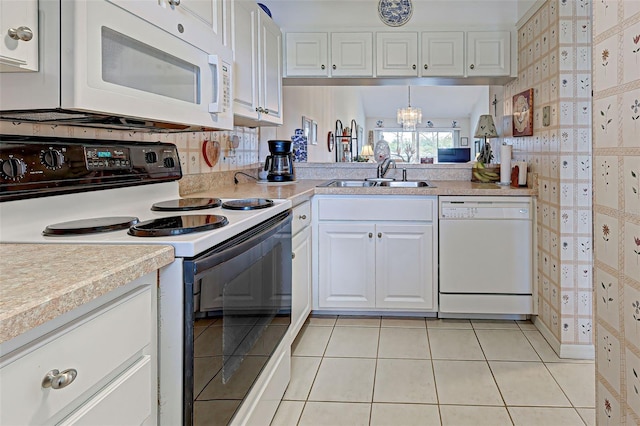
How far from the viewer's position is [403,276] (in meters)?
3.03

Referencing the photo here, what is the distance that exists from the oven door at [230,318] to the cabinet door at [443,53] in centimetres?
195

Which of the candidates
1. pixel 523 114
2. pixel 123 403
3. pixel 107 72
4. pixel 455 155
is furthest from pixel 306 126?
pixel 123 403

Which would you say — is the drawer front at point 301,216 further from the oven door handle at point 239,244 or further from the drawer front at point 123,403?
the drawer front at point 123,403

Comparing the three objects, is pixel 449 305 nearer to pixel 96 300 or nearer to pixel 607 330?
pixel 607 330

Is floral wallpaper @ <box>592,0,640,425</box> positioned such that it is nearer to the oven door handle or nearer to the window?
the oven door handle

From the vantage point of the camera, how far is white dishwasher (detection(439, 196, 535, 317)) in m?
2.92

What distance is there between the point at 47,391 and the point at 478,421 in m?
1.69

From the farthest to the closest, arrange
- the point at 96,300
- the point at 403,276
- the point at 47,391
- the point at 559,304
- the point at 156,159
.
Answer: the point at 403,276 < the point at 559,304 < the point at 156,159 < the point at 96,300 < the point at 47,391

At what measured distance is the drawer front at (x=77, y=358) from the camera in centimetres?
60

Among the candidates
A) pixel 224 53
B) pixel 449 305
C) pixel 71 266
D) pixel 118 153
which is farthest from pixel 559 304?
pixel 71 266

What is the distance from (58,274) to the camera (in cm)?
77

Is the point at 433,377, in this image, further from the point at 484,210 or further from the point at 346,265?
the point at 484,210

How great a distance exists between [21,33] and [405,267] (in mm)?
2483

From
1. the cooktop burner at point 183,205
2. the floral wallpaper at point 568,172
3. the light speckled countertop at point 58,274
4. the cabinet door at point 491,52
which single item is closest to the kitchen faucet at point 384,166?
the cabinet door at point 491,52
